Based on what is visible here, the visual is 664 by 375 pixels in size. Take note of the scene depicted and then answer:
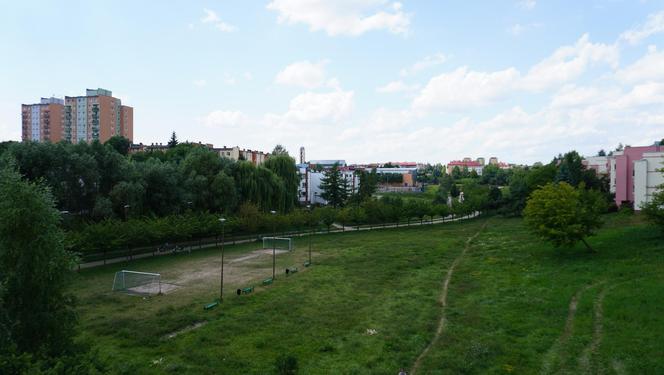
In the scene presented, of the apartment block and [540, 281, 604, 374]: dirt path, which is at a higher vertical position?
the apartment block

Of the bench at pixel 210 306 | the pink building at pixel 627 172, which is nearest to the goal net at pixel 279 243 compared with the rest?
the bench at pixel 210 306

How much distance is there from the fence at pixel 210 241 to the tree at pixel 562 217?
20620 mm

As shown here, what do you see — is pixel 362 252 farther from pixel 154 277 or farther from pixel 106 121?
pixel 106 121

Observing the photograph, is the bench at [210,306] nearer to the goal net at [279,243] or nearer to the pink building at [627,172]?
the goal net at [279,243]

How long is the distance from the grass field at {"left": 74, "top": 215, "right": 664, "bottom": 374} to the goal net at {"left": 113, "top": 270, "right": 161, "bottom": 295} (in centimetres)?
99

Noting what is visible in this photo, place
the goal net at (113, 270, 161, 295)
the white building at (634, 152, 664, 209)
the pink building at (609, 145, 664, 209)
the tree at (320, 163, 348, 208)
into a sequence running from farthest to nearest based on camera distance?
the tree at (320, 163, 348, 208)
the pink building at (609, 145, 664, 209)
the white building at (634, 152, 664, 209)
the goal net at (113, 270, 161, 295)

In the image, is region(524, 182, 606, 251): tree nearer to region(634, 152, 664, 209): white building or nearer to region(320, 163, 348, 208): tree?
region(634, 152, 664, 209): white building

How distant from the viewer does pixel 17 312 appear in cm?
1383

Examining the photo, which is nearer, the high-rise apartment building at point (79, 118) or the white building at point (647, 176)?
the white building at point (647, 176)

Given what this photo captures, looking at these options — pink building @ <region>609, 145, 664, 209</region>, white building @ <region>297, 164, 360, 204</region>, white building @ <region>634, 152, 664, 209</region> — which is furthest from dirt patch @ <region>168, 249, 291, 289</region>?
white building @ <region>297, 164, 360, 204</region>

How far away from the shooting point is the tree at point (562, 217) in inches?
1359

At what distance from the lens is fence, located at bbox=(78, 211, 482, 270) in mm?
41531

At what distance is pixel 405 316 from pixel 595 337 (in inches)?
336

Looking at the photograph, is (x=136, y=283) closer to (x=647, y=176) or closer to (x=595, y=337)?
(x=595, y=337)
